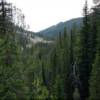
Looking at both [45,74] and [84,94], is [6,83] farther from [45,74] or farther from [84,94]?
[45,74]

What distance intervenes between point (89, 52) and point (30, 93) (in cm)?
1626

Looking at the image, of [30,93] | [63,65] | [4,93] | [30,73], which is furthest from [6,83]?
[63,65]

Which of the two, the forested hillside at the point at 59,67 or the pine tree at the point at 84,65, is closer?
the forested hillside at the point at 59,67

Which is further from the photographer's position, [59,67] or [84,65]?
[59,67]

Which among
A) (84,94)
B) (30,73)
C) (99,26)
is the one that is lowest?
(84,94)

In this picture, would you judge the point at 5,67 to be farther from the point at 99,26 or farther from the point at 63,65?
the point at 63,65

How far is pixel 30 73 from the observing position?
1850 inches

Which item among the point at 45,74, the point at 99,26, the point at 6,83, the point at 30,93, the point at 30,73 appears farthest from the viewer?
the point at 45,74

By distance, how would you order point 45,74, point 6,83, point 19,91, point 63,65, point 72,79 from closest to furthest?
1. point 6,83
2. point 19,91
3. point 72,79
4. point 63,65
5. point 45,74

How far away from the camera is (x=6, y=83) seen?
3025 cm

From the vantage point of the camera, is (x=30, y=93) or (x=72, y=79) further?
(x=72, y=79)

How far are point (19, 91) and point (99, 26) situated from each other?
71.4 feet

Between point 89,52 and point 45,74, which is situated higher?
point 89,52

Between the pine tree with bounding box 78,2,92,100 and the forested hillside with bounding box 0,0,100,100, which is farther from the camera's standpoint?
the pine tree with bounding box 78,2,92,100
